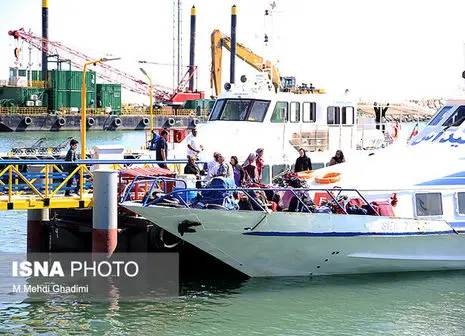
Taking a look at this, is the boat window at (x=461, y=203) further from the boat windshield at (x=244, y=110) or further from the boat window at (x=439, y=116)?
the boat windshield at (x=244, y=110)

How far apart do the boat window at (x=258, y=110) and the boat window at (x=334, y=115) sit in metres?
2.23

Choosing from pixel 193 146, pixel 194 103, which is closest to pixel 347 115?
pixel 193 146

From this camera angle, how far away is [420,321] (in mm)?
16875

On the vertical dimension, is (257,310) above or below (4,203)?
below

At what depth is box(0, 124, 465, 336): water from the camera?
16406mm

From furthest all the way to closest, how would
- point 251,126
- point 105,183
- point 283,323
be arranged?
point 251,126
point 105,183
point 283,323

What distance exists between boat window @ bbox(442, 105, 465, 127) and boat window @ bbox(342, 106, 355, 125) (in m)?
4.63

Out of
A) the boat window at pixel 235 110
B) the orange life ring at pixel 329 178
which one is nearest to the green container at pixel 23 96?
the boat window at pixel 235 110

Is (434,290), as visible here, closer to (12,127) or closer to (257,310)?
(257,310)

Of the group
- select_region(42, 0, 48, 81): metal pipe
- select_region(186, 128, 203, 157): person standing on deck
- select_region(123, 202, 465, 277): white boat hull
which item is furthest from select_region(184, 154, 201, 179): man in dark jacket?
select_region(42, 0, 48, 81): metal pipe

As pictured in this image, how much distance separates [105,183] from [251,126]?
20.8 ft

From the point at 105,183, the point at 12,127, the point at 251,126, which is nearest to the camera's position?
the point at 105,183

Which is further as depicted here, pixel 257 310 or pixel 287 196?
pixel 287 196

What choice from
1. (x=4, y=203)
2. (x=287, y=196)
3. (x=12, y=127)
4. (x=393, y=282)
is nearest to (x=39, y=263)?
→ (x=4, y=203)
